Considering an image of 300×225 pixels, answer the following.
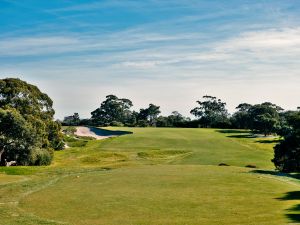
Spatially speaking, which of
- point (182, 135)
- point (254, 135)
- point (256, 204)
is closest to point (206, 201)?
point (256, 204)

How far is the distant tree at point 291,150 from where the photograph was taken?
6912 cm

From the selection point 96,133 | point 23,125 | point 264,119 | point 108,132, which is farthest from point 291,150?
point 96,133

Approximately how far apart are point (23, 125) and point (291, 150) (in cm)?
4202

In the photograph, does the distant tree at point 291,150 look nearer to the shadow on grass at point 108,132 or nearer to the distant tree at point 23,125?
the distant tree at point 23,125

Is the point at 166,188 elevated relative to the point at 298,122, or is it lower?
lower

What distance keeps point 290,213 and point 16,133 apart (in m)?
53.5

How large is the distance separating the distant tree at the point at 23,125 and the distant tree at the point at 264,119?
249ft

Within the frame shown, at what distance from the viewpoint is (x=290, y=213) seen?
90.9ft

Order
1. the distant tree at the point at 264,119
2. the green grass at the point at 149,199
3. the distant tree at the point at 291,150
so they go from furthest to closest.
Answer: the distant tree at the point at 264,119
the distant tree at the point at 291,150
the green grass at the point at 149,199

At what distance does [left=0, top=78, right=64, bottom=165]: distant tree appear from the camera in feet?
235

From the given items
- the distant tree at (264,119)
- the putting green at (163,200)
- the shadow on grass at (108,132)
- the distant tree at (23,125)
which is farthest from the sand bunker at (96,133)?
the putting green at (163,200)

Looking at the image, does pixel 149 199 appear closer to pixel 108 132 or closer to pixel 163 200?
pixel 163 200

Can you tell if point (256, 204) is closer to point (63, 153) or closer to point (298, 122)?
point (298, 122)

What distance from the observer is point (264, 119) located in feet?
455
